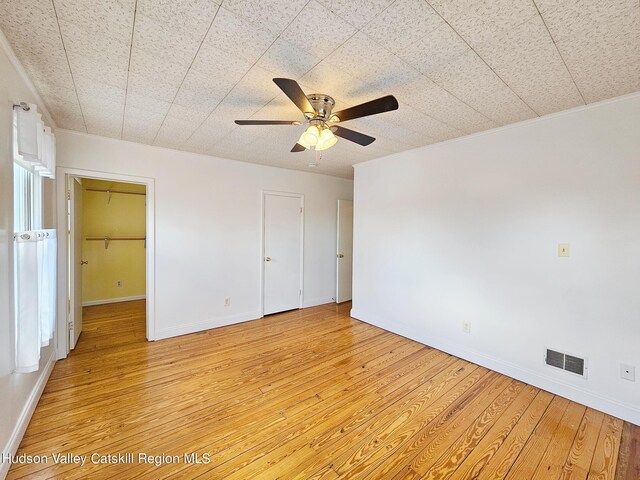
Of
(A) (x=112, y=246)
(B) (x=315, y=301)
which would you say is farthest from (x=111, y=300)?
(B) (x=315, y=301)

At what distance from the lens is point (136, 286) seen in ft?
16.5

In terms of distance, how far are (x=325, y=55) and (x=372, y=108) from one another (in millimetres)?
388

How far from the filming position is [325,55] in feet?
4.92

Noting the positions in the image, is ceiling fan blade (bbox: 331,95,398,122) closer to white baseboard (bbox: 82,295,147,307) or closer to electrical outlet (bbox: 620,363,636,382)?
electrical outlet (bbox: 620,363,636,382)

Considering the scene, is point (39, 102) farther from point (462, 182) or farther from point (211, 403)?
point (462, 182)

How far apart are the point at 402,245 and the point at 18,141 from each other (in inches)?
137

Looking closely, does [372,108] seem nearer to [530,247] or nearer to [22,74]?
[530,247]


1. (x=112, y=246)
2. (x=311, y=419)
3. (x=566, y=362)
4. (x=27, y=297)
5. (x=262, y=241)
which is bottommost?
(x=311, y=419)

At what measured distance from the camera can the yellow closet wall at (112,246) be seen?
4.61 meters

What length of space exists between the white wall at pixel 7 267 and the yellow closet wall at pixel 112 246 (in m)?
3.52

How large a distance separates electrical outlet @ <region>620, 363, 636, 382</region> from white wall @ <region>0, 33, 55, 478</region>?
3.97m

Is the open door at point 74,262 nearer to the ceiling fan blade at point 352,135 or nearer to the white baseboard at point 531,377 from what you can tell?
the ceiling fan blade at point 352,135

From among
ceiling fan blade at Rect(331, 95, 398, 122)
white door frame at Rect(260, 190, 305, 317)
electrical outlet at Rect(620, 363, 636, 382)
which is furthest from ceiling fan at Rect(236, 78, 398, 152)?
electrical outlet at Rect(620, 363, 636, 382)

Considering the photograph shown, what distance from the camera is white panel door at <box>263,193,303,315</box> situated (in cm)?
419
